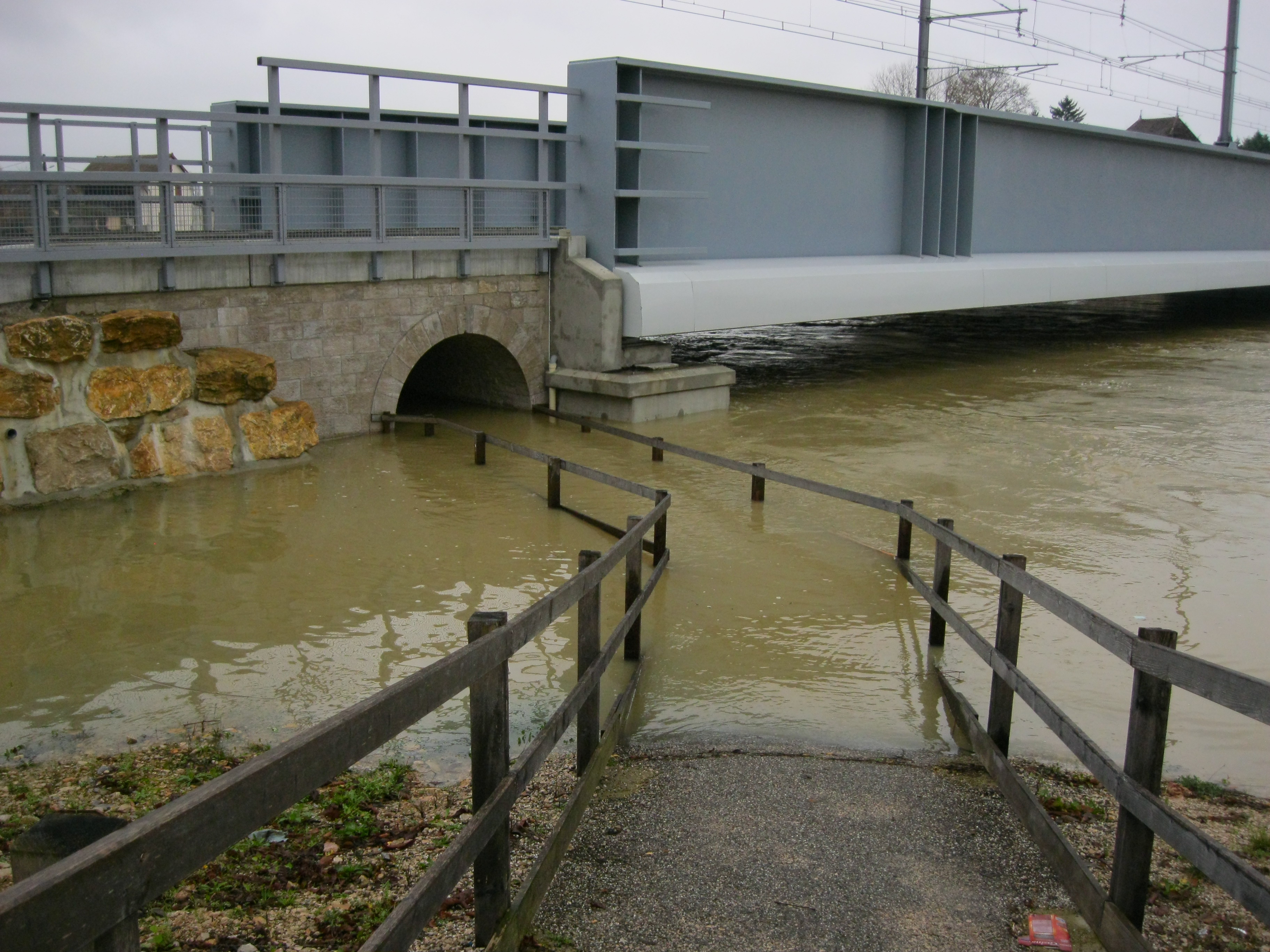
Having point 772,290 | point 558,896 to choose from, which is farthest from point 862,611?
point 772,290

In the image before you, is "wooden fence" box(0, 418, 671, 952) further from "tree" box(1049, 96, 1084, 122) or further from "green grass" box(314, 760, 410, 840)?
"tree" box(1049, 96, 1084, 122)

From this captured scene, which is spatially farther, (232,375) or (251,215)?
(251,215)

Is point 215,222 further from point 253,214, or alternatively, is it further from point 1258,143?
point 1258,143

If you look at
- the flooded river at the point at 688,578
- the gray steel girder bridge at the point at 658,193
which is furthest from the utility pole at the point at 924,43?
the flooded river at the point at 688,578

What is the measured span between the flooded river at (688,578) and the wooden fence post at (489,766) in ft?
6.81

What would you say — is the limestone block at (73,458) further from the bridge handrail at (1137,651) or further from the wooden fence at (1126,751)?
the wooden fence at (1126,751)

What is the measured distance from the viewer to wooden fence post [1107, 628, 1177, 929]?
3.36m

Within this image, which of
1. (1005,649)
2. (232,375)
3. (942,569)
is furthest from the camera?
(232,375)

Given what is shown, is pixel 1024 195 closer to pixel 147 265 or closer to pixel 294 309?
pixel 294 309

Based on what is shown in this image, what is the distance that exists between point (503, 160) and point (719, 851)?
656 inches

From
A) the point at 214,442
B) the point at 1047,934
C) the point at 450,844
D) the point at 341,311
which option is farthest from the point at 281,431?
the point at 1047,934

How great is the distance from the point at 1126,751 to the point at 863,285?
46.0ft

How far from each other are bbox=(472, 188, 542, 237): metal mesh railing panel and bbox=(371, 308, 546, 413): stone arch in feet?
3.54

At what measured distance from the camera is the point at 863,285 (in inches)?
680
